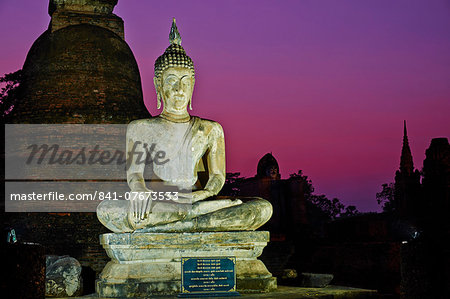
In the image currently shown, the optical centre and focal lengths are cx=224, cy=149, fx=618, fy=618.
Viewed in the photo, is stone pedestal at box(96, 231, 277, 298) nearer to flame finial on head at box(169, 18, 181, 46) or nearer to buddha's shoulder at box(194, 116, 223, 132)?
buddha's shoulder at box(194, 116, 223, 132)

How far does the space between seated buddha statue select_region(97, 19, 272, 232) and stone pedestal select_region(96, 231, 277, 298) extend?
4.7 inches

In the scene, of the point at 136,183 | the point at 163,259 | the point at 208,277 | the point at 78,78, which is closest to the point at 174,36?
the point at 136,183

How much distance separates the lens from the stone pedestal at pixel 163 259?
5715mm

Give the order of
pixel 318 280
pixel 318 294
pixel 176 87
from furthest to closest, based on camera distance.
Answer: pixel 176 87
pixel 318 280
pixel 318 294

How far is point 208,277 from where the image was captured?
19.0 feet

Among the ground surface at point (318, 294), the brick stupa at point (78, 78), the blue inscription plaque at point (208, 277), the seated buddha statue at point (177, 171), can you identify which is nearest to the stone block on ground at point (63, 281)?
the ground surface at point (318, 294)

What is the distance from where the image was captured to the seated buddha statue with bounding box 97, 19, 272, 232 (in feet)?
19.3

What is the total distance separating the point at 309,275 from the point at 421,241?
1.65 meters

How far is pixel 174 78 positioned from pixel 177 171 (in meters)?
1.00

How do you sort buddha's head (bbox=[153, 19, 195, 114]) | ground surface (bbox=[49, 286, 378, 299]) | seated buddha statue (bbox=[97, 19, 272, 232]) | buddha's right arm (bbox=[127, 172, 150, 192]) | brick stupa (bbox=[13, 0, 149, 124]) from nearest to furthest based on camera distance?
ground surface (bbox=[49, 286, 378, 299]) → seated buddha statue (bbox=[97, 19, 272, 232]) → buddha's right arm (bbox=[127, 172, 150, 192]) → buddha's head (bbox=[153, 19, 195, 114]) → brick stupa (bbox=[13, 0, 149, 124])

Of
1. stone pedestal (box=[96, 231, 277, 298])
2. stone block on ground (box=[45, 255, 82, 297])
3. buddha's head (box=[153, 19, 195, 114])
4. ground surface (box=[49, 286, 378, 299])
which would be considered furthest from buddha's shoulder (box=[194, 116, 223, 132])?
stone block on ground (box=[45, 255, 82, 297])

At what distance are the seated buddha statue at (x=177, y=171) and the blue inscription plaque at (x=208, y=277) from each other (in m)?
0.34

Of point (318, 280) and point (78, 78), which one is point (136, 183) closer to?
point (318, 280)

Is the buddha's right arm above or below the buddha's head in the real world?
below
